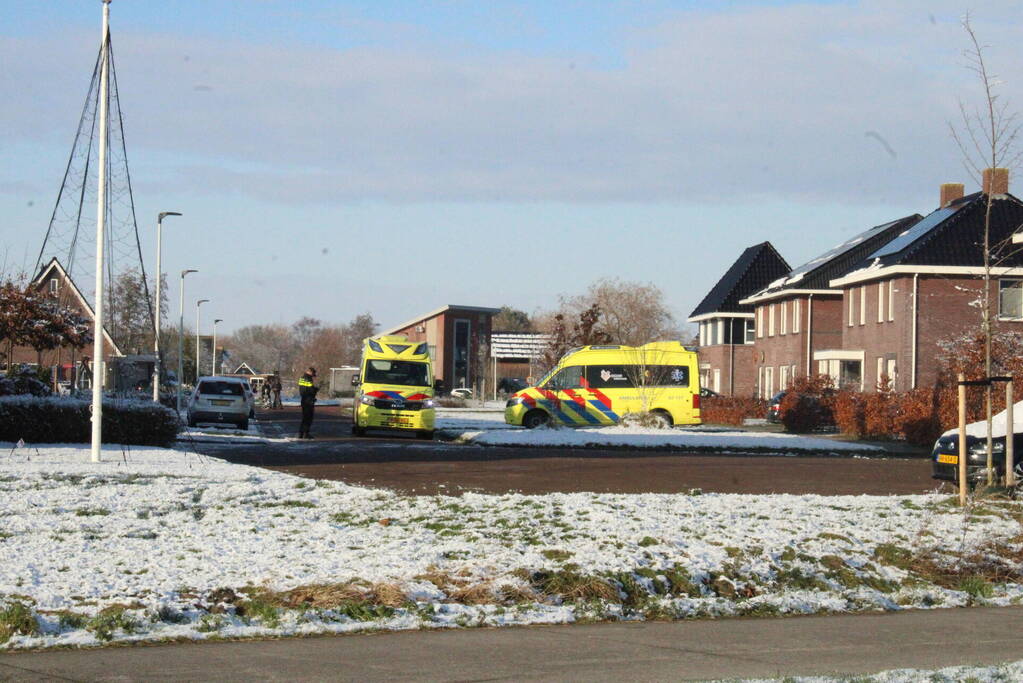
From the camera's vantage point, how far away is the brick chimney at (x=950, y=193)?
5381 centimetres

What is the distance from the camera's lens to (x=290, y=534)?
1181cm

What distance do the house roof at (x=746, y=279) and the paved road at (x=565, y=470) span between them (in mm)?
43007

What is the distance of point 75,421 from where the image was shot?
23.6 meters

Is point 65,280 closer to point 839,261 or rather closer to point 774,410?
point 774,410

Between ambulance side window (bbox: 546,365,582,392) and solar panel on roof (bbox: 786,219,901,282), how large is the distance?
81.1 ft

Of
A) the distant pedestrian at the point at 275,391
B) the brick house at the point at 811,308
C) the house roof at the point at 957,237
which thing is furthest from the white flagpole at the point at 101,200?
the distant pedestrian at the point at 275,391

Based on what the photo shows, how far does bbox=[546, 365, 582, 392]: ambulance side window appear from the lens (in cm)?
3634

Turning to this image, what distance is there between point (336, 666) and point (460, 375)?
369 feet

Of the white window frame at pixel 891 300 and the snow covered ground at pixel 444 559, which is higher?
the white window frame at pixel 891 300

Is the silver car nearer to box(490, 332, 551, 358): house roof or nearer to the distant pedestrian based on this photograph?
the distant pedestrian

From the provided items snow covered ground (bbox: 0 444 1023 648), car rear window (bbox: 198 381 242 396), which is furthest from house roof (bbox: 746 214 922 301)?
snow covered ground (bbox: 0 444 1023 648)

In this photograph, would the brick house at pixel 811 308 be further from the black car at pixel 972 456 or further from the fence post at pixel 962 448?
the fence post at pixel 962 448

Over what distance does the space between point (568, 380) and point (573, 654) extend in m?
28.1

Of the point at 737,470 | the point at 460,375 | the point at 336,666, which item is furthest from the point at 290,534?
the point at 460,375
